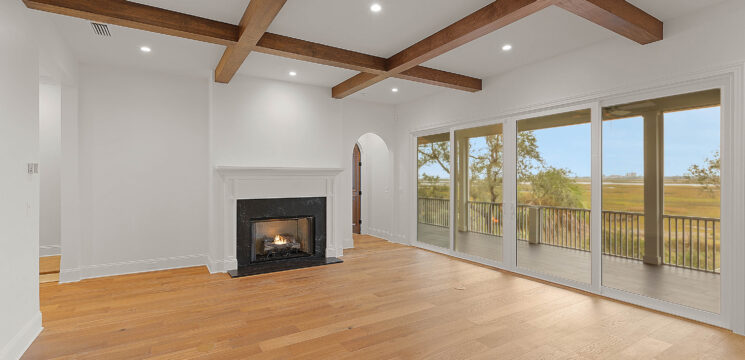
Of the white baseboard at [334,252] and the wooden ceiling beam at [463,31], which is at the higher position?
the wooden ceiling beam at [463,31]

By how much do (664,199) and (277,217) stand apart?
4561 millimetres

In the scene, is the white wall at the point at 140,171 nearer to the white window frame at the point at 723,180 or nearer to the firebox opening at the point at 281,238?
the firebox opening at the point at 281,238

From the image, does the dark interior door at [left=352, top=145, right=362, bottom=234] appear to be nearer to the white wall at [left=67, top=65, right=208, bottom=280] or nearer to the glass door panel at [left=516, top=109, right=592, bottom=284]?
the white wall at [left=67, top=65, right=208, bottom=280]

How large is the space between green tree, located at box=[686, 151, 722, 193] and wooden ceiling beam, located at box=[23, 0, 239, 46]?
4416 mm

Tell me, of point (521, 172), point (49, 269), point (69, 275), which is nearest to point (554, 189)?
point (521, 172)

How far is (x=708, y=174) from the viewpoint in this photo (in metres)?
3.18

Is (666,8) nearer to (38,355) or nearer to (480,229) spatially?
(480,229)

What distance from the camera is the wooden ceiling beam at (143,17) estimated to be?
2.81 metres

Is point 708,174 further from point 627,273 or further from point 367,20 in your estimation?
point 367,20

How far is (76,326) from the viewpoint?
119 inches

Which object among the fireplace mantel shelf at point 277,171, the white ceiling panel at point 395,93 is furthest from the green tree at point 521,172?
the fireplace mantel shelf at point 277,171

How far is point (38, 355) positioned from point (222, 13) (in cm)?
297

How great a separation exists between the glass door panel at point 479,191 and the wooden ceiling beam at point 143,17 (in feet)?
11.8

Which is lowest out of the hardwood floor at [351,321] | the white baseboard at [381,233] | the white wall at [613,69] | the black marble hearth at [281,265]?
the hardwood floor at [351,321]
